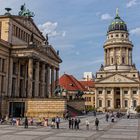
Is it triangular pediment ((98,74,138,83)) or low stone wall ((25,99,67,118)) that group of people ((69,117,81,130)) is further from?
triangular pediment ((98,74,138,83))

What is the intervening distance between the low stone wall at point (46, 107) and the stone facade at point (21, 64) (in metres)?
0.45

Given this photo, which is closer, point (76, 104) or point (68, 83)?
point (76, 104)

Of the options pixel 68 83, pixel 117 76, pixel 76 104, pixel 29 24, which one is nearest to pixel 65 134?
pixel 29 24

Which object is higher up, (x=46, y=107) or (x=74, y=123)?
(x=46, y=107)

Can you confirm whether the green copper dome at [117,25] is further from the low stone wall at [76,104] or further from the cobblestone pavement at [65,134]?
the cobblestone pavement at [65,134]

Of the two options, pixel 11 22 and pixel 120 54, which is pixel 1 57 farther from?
pixel 120 54

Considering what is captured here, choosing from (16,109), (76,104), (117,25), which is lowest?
(16,109)

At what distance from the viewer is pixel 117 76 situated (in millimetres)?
151875

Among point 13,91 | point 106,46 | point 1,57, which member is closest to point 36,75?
point 13,91

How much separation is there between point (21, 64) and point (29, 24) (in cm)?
1188

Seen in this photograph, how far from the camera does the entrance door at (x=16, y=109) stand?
67375mm

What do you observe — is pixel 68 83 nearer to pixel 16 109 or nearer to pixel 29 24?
pixel 29 24

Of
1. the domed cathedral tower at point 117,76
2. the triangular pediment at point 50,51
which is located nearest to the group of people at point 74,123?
the triangular pediment at point 50,51

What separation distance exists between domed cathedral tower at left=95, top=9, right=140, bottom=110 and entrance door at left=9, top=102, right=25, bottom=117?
8631 cm
